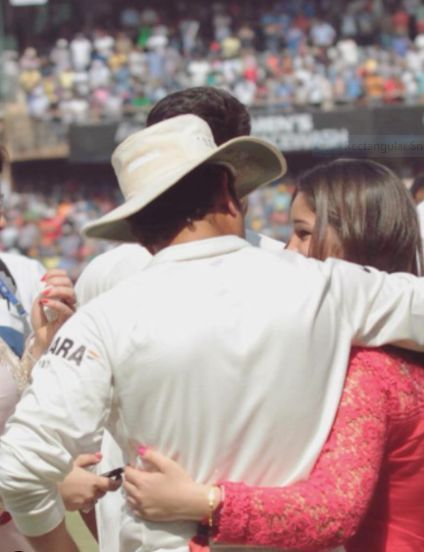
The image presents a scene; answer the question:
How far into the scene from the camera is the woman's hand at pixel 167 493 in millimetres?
Answer: 2049

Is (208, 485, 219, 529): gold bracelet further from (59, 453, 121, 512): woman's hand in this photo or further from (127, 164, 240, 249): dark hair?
(127, 164, 240, 249): dark hair

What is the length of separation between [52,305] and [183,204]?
607 mm

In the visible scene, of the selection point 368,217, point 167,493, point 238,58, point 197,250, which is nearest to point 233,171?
point 197,250

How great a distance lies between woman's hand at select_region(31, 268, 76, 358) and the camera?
8.73 feet

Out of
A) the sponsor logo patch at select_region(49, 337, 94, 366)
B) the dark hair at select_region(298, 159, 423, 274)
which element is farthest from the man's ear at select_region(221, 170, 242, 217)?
the sponsor logo patch at select_region(49, 337, 94, 366)

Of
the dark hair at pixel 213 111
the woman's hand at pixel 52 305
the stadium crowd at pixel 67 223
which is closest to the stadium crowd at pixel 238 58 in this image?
the stadium crowd at pixel 67 223

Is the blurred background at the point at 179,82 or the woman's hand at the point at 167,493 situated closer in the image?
the woman's hand at the point at 167,493

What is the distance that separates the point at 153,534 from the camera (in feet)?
6.93

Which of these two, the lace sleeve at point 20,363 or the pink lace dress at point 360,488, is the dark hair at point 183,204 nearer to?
the pink lace dress at point 360,488

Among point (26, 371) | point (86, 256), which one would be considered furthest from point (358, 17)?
point (26, 371)

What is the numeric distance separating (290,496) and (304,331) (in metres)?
0.27

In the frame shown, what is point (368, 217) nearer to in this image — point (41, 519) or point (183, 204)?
point (183, 204)

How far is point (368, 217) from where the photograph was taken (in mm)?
2373

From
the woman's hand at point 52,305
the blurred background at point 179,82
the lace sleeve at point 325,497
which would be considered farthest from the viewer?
the blurred background at point 179,82
